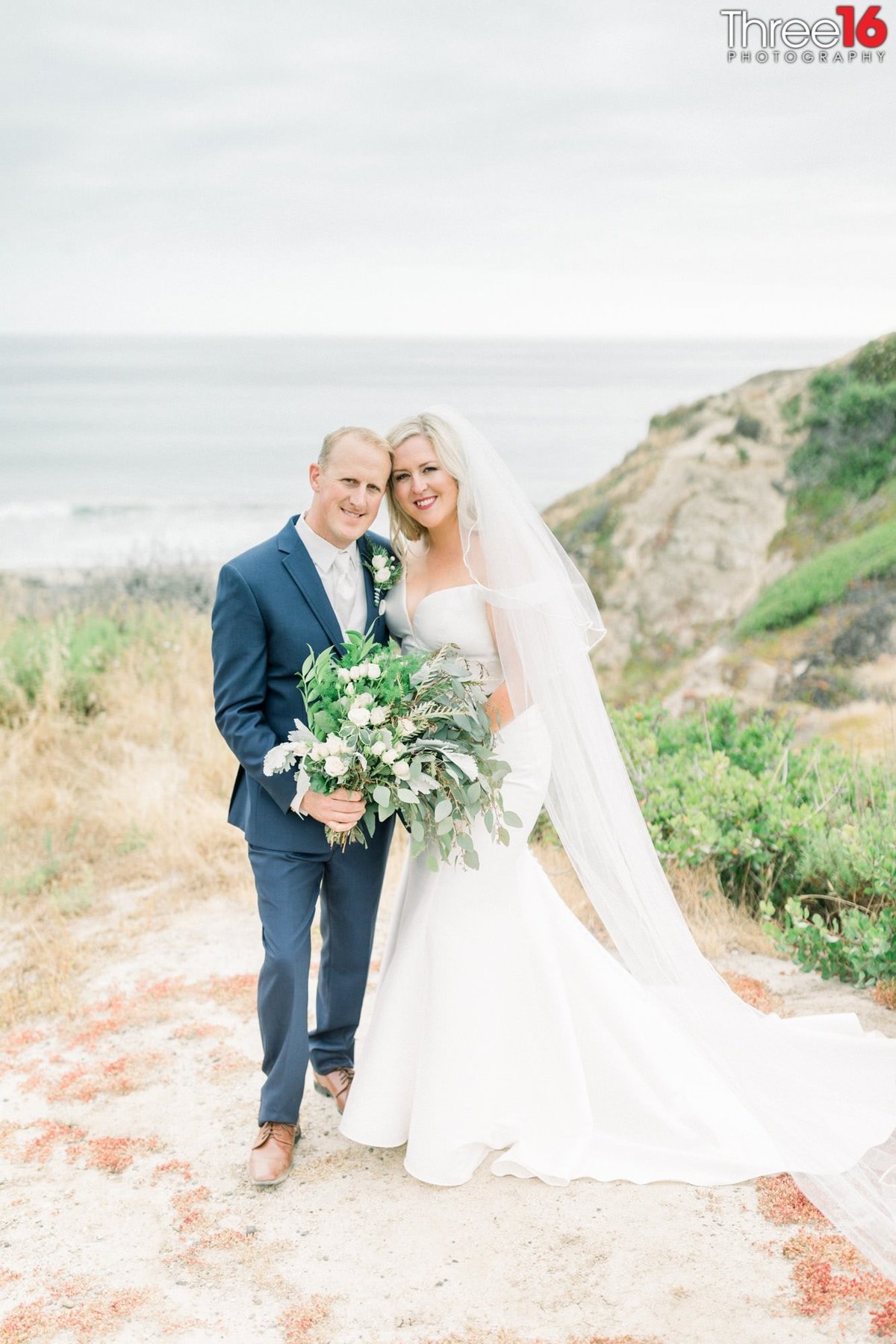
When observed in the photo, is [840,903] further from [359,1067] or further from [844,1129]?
[359,1067]

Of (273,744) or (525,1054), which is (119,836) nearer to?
(273,744)

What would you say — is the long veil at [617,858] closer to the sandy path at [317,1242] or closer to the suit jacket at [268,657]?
the sandy path at [317,1242]

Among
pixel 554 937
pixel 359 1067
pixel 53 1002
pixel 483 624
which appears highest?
pixel 483 624

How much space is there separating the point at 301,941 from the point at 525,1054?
0.82 m

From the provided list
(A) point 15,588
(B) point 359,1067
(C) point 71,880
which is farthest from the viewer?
(A) point 15,588

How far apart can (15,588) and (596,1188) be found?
1154 cm

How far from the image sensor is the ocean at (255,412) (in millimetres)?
32188

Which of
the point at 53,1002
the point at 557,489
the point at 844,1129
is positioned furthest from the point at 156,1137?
the point at 557,489

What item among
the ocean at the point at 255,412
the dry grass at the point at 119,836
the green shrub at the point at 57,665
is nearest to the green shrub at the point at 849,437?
the dry grass at the point at 119,836

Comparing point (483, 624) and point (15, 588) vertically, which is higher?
point (483, 624)

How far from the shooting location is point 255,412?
45.9 metres

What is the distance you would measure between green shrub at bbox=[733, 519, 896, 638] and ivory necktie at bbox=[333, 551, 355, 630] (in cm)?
789

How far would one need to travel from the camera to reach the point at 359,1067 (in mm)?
3738

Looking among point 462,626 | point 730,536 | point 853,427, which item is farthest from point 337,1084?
point 853,427
